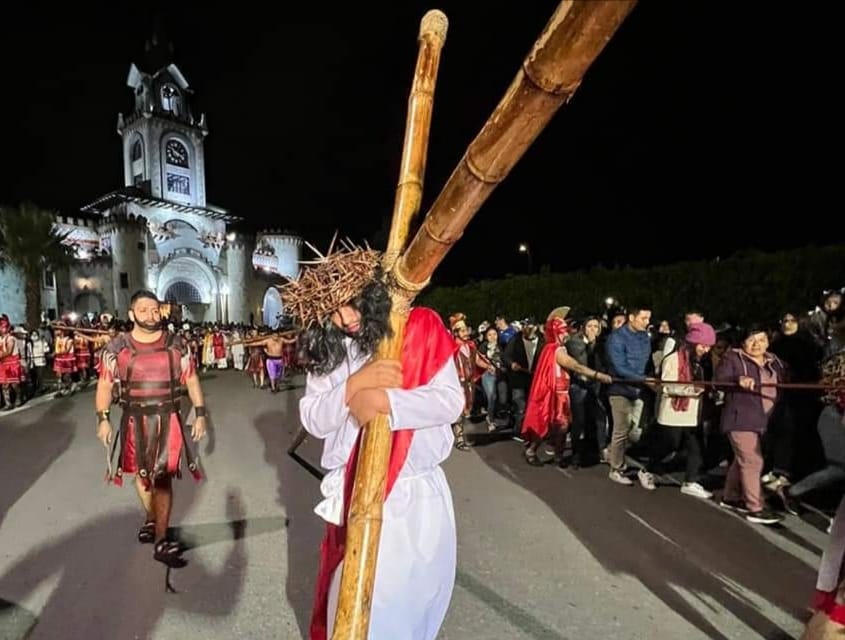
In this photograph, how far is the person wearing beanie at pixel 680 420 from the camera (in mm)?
6109

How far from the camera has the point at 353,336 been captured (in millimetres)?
2309

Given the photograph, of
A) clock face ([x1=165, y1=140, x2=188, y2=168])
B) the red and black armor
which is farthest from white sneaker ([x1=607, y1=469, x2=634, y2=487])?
clock face ([x1=165, y1=140, x2=188, y2=168])

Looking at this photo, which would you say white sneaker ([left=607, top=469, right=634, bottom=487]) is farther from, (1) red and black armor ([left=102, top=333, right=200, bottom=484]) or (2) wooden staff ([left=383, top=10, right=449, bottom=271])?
(2) wooden staff ([left=383, top=10, right=449, bottom=271])

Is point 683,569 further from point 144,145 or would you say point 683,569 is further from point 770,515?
point 144,145

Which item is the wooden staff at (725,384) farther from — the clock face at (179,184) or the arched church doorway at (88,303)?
the clock face at (179,184)

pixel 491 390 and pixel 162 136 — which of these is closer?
pixel 491 390

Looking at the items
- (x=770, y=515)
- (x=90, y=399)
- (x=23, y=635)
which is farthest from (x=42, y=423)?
(x=770, y=515)

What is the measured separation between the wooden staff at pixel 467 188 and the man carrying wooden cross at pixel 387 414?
10 cm

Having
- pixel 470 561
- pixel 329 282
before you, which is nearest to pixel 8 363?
pixel 470 561

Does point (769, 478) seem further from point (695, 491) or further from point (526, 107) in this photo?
point (526, 107)

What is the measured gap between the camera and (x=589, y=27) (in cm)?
121

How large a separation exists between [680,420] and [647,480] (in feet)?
2.61

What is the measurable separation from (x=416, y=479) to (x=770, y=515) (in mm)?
4599

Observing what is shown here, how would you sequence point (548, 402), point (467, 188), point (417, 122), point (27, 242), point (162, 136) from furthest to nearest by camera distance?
point (162, 136), point (27, 242), point (548, 402), point (417, 122), point (467, 188)
